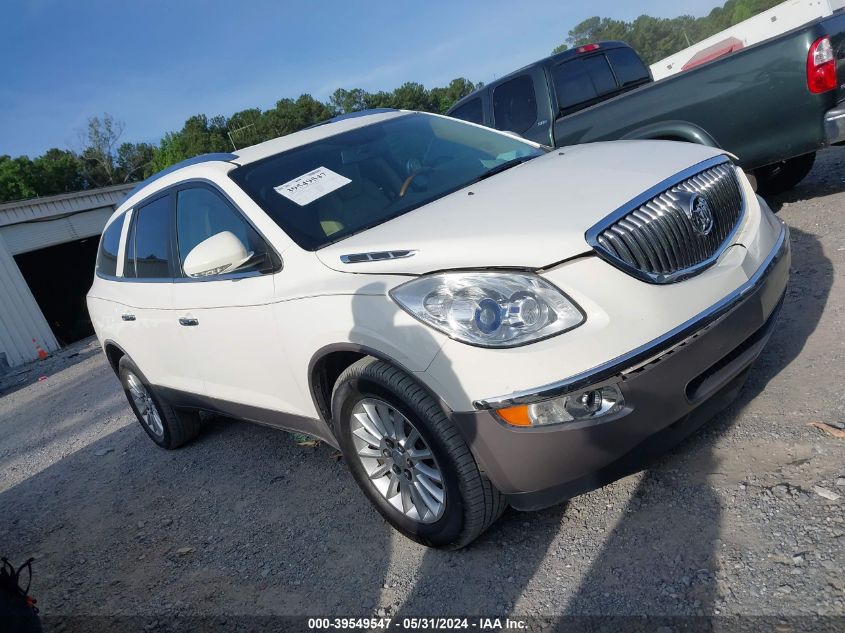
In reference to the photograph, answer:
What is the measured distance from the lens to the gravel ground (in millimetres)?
2146

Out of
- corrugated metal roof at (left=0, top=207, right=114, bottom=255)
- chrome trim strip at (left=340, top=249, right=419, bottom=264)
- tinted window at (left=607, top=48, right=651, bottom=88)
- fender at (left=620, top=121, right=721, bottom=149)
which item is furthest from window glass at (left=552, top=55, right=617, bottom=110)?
corrugated metal roof at (left=0, top=207, right=114, bottom=255)

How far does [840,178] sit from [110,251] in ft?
22.0

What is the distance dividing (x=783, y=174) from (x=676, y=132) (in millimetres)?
1844

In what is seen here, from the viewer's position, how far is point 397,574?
264cm

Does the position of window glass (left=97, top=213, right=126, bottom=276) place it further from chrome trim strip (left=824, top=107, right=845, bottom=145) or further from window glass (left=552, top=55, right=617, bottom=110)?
chrome trim strip (left=824, top=107, right=845, bottom=145)

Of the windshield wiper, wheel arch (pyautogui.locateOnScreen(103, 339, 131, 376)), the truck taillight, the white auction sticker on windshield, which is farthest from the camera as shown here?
wheel arch (pyautogui.locateOnScreen(103, 339, 131, 376))

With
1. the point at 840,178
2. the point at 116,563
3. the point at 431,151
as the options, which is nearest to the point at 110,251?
the point at 116,563

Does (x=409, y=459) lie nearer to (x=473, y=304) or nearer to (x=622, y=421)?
(x=473, y=304)

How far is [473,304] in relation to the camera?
220 centimetres

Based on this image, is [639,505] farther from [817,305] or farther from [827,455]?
[817,305]

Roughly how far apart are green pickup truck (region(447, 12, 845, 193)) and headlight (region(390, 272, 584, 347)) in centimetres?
339

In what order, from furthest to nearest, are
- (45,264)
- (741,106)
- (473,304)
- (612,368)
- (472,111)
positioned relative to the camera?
(45,264) < (472,111) < (741,106) < (473,304) < (612,368)

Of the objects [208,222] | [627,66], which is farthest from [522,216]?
[627,66]

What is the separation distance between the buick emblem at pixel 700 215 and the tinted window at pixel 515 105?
12.6 ft
